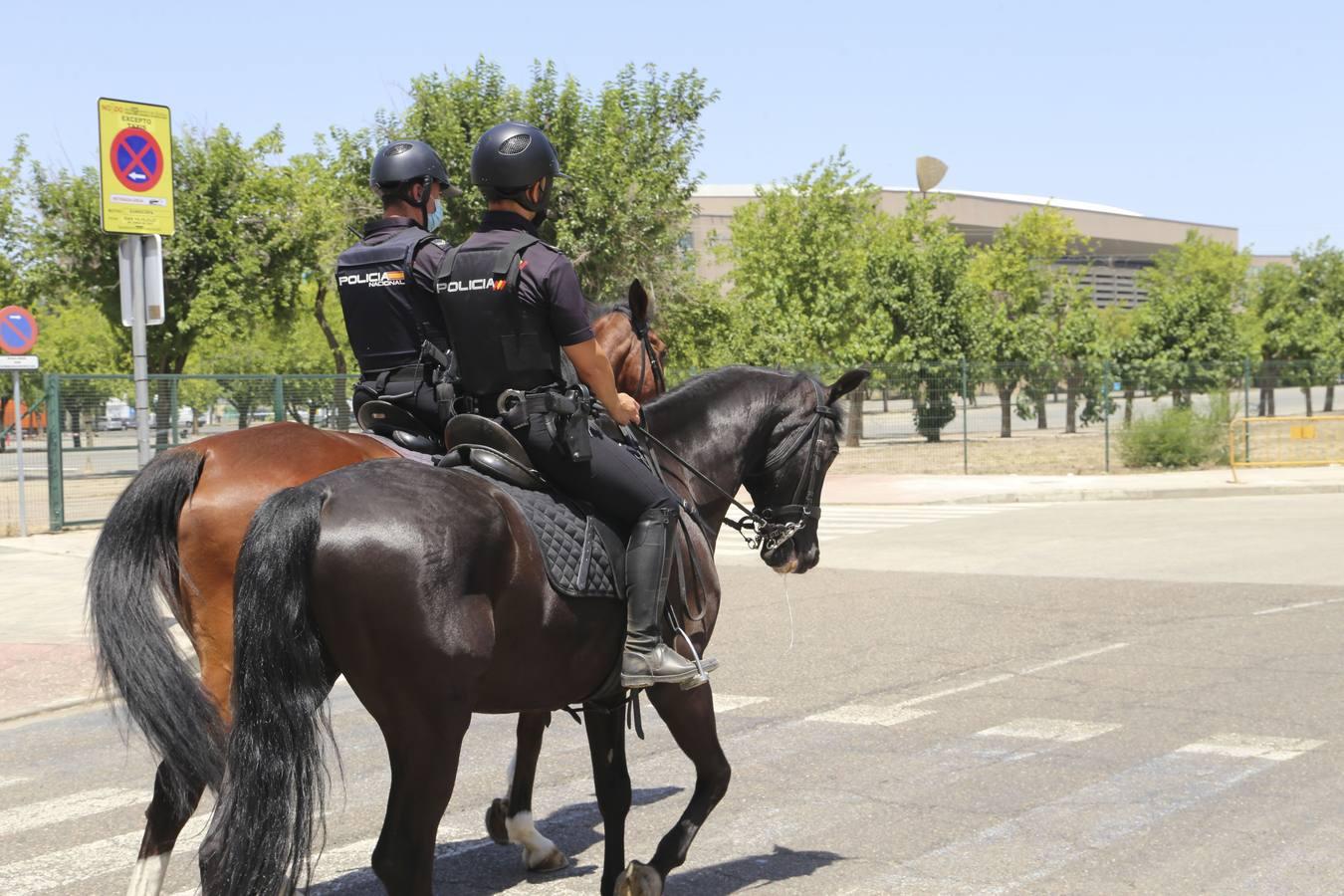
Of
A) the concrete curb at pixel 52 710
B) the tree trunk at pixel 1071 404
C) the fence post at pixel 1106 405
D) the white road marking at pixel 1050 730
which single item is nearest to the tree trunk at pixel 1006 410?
the tree trunk at pixel 1071 404

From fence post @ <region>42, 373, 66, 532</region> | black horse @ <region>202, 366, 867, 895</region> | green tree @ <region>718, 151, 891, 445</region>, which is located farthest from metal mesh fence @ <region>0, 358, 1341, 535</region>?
black horse @ <region>202, 366, 867, 895</region>

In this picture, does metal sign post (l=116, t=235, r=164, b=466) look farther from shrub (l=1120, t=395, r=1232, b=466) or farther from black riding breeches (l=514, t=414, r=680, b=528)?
shrub (l=1120, t=395, r=1232, b=466)

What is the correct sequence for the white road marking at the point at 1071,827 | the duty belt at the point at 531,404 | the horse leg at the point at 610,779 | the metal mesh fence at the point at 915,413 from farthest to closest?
the metal mesh fence at the point at 915,413 < the white road marking at the point at 1071,827 < the horse leg at the point at 610,779 < the duty belt at the point at 531,404

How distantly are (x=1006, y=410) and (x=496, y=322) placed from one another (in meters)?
32.0

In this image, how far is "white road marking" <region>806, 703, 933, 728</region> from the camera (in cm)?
772

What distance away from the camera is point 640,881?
4496 millimetres

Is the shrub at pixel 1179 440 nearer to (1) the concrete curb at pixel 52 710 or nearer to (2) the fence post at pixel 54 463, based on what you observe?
(2) the fence post at pixel 54 463

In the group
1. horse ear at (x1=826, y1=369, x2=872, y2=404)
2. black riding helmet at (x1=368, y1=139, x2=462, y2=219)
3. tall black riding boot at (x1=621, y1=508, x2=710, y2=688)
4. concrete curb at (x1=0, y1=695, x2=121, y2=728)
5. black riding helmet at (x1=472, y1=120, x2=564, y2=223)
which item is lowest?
concrete curb at (x1=0, y1=695, x2=121, y2=728)

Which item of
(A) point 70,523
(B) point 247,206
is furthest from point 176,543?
(B) point 247,206

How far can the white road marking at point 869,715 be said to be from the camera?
772 centimetres

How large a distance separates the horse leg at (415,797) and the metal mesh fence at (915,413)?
17086 millimetres

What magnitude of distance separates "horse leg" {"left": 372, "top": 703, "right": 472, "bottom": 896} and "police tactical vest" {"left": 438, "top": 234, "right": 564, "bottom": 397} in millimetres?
1156

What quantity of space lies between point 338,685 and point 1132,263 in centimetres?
10111

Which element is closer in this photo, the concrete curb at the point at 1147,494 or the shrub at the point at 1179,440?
the concrete curb at the point at 1147,494
